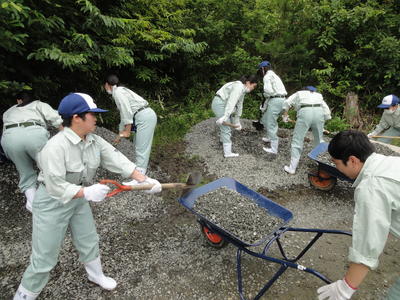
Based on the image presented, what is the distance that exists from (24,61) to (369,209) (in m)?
5.22

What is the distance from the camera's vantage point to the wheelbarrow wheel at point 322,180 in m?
4.66

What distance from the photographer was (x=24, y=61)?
4523 millimetres

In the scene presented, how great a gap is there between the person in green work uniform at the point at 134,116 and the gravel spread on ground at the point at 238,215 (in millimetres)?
1745

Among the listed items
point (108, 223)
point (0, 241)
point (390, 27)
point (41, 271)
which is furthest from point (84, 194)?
point (390, 27)

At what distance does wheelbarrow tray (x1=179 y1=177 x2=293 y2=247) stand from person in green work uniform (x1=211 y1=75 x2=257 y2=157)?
2.08m

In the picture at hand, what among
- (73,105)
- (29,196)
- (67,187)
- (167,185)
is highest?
(73,105)

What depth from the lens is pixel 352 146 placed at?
5.74 ft

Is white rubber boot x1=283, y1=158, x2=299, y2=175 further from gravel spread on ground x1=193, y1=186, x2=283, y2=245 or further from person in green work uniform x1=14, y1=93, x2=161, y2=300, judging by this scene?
person in green work uniform x1=14, y1=93, x2=161, y2=300

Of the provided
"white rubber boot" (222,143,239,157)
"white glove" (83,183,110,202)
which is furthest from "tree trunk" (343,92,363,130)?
"white glove" (83,183,110,202)

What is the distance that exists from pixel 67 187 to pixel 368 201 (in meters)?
2.08

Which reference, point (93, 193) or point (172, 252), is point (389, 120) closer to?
point (172, 252)

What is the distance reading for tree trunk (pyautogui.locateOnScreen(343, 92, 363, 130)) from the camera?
25.8 feet

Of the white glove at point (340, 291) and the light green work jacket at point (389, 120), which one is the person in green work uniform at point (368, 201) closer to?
the white glove at point (340, 291)

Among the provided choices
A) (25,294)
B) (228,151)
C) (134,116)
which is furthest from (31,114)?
(228,151)
